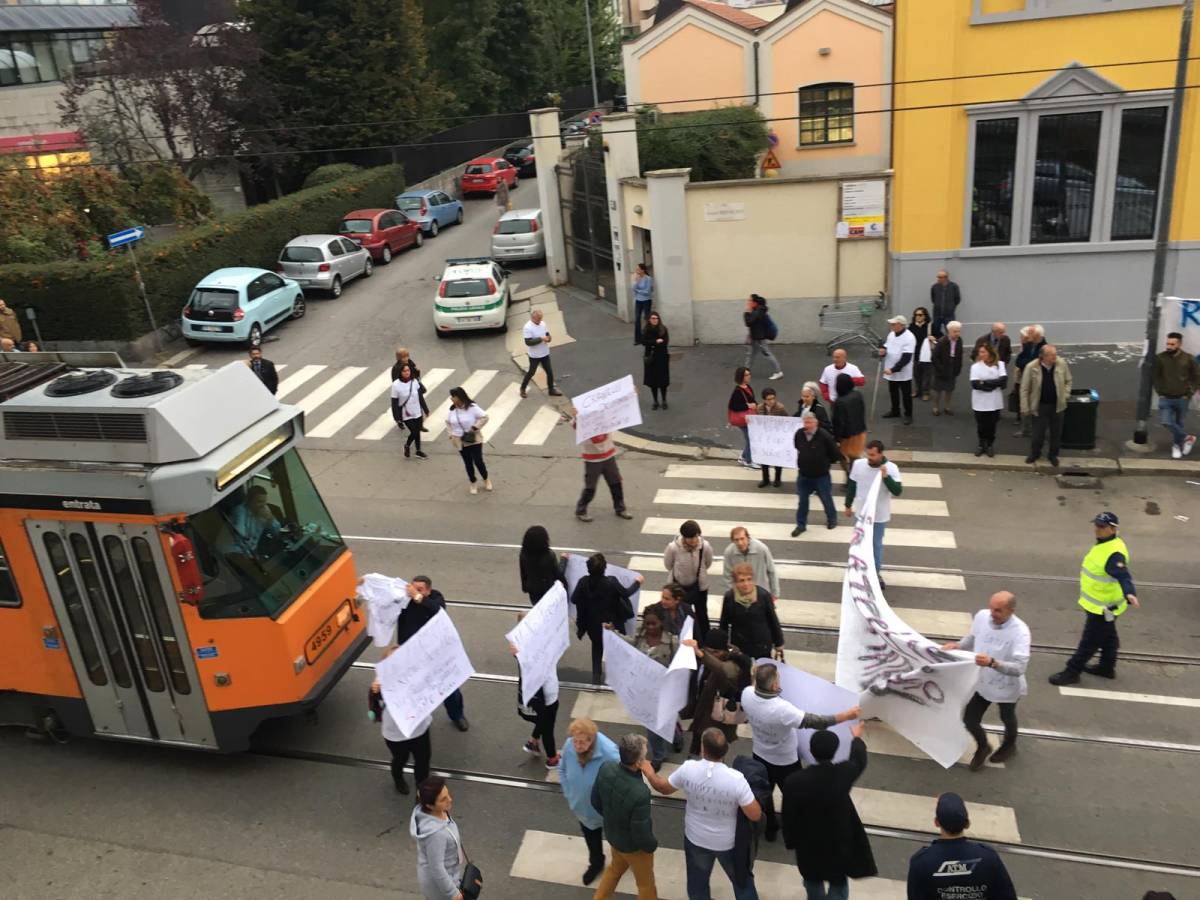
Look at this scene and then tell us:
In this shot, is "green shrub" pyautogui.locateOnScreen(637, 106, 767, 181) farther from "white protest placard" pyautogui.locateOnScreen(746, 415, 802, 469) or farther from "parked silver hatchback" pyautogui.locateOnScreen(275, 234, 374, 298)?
"white protest placard" pyautogui.locateOnScreen(746, 415, 802, 469)

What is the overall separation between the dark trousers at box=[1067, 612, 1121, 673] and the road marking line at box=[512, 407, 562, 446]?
30.0 ft

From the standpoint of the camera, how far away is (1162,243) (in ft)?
45.0

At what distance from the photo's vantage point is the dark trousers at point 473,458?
14.0 meters

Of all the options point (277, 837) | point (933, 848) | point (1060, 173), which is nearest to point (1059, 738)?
point (933, 848)

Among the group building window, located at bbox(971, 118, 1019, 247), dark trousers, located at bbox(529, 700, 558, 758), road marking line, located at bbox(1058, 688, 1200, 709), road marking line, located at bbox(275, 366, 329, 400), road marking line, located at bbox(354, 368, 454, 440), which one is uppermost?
building window, located at bbox(971, 118, 1019, 247)

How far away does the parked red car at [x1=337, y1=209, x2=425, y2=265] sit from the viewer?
29328 mm

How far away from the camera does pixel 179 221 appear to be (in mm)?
27266

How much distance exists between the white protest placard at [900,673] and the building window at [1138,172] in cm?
1215

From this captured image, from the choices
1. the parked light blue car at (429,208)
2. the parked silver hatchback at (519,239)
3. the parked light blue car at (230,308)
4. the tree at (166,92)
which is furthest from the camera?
the parked light blue car at (429,208)

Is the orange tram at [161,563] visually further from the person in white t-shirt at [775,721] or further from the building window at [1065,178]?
the building window at [1065,178]

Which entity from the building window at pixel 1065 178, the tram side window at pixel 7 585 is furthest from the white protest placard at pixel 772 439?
the tram side window at pixel 7 585

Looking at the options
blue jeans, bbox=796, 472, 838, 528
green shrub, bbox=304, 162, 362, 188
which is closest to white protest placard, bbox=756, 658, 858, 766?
blue jeans, bbox=796, 472, 838, 528

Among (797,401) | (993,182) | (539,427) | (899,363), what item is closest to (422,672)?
(539,427)

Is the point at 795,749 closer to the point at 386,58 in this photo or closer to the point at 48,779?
the point at 48,779
